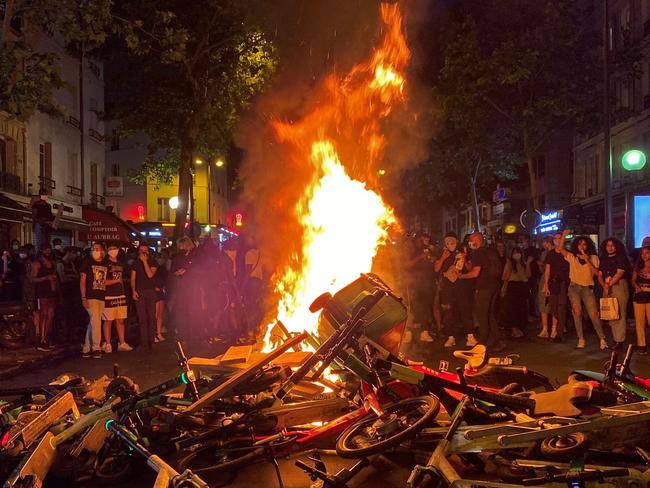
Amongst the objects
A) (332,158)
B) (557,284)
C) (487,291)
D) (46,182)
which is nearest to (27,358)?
(332,158)

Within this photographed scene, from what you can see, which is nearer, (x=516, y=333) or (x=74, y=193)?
(x=516, y=333)

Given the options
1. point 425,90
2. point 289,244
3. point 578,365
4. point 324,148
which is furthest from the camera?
point 425,90

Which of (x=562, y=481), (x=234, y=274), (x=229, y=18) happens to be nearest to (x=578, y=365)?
(x=562, y=481)

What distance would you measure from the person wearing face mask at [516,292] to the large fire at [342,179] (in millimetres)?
3156

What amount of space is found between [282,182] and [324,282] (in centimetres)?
397

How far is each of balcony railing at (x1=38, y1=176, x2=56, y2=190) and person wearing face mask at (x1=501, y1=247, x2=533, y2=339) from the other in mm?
20995

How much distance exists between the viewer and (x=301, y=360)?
6215 millimetres

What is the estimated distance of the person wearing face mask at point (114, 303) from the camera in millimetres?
10328

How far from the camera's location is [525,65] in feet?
72.6

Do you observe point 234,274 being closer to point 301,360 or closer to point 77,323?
point 77,323

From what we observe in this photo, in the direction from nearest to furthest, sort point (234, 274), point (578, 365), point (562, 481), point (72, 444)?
point (562, 481) < point (72, 444) < point (578, 365) < point (234, 274)

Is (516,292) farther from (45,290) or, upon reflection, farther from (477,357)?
(45,290)

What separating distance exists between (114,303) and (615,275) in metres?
8.70

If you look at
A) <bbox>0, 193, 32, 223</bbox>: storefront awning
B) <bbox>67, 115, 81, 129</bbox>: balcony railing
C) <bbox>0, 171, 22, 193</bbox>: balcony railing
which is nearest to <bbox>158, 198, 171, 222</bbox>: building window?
<bbox>67, 115, 81, 129</bbox>: balcony railing
